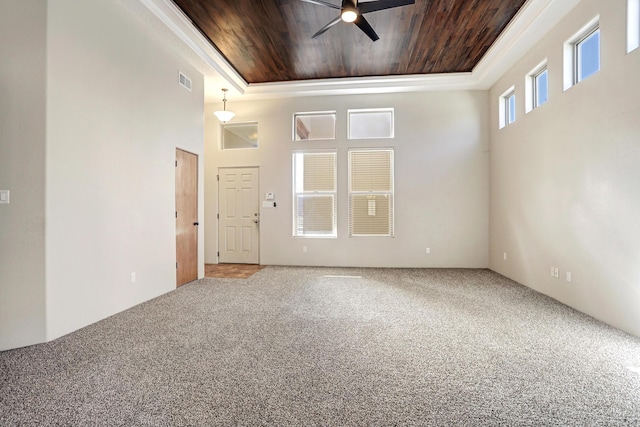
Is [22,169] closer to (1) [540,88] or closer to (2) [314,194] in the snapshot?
(2) [314,194]

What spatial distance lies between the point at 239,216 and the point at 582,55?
240 inches

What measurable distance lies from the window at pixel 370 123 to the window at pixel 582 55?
2954 mm

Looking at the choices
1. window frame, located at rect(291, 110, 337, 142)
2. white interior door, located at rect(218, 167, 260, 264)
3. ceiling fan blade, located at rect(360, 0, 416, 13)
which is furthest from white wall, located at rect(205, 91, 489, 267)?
ceiling fan blade, located at rect(360, 0, 416, 13)

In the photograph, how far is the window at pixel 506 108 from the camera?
17.4 ft

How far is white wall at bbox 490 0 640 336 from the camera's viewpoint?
2.80 meters

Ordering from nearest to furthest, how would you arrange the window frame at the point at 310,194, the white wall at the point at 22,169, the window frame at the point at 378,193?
the white wall at the point at 22,169 → the window frame at the point at 378,193 → the window frame at the point at 310,194

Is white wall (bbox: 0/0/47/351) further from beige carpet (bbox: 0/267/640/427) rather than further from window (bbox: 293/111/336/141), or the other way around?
window (bbox: 293/111/336/141)

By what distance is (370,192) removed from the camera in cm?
620

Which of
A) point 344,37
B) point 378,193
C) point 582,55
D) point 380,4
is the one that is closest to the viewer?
point 380,4

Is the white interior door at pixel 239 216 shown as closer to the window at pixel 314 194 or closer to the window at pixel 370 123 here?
the window at pixel 314 194

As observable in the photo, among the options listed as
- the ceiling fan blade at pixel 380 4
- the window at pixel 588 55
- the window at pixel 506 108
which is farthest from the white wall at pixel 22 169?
the window at pixel 506 108

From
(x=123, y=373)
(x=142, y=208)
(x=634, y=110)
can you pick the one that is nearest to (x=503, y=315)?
(x=634, y=110)

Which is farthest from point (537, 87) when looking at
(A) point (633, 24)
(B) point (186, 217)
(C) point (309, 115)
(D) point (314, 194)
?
(B) point (186, 217)

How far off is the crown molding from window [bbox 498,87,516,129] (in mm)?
387
